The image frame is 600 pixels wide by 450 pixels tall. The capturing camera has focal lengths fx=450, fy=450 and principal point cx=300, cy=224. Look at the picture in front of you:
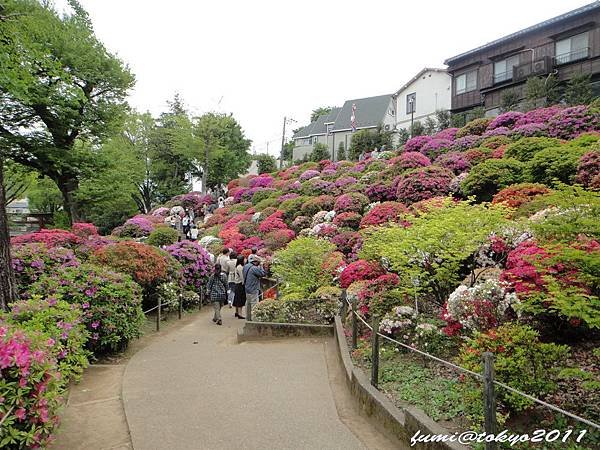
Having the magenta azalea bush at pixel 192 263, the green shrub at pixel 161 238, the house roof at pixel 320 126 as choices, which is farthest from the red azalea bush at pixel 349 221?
the house roof at pixel 320 126

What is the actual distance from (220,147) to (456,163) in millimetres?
27746

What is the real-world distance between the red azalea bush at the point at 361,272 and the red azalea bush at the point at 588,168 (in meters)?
5.42

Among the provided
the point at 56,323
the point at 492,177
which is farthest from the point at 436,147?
the point at 56,323

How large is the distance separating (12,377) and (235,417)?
96.5 inches

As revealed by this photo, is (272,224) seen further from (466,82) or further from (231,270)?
(466,82)

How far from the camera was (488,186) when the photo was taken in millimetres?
13727

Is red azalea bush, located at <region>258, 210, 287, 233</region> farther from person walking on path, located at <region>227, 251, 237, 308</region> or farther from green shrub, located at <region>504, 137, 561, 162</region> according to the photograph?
green shrub, located at <region>504, 137, 561, 162</region>

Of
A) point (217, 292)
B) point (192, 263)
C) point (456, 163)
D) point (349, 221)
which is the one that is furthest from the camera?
point (456, 163)

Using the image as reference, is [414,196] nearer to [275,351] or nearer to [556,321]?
[275,351]

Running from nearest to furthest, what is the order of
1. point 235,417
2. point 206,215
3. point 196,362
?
1. point 235,417
2. point 196,362
3. point 206,215

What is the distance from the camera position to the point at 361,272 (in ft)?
32.1

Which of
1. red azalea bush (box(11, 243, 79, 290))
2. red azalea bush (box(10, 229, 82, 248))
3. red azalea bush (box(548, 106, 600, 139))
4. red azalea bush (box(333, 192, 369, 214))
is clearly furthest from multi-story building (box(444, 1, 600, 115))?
red azalea bush (box(11, 243, 79, 290))

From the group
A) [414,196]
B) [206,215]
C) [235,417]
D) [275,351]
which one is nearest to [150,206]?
[206,215]

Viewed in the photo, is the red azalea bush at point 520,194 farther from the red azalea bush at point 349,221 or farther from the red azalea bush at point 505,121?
the red azalea bush at point 505,121
